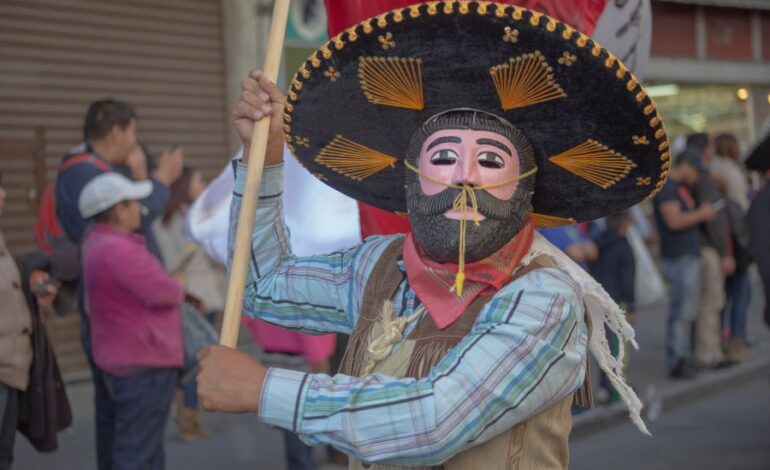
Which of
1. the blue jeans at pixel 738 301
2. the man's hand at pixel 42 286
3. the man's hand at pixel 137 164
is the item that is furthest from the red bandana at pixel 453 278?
the blue jeans at pixel 738 301

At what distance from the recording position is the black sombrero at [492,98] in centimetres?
223

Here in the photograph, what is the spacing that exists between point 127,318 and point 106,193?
58 centimetres

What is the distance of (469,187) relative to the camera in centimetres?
237

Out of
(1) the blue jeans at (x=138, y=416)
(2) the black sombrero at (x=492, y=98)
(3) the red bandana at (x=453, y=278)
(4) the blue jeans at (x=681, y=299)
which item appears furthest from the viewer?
(4) the blue jeans at (x=681, y=299)

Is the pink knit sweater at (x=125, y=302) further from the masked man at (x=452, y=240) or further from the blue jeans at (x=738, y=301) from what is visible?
the blue jeans at (x=738, y=301)

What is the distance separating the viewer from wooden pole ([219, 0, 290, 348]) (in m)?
2.36

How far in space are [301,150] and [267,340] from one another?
9.34ft

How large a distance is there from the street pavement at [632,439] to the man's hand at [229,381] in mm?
4208

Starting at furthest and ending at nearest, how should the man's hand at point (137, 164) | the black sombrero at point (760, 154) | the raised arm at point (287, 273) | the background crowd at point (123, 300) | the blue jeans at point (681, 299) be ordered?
1. the blue jeans at point (681, 299)
2. the black sombrero at point (760, 154)
3. the man's hand at point (137, 164)
4. the background crowd at point (123, 300)
5. the raised arm at point (287, 273)

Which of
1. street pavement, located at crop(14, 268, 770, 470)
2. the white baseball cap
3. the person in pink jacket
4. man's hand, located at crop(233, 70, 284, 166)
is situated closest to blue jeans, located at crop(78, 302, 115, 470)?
the person in pink jacket

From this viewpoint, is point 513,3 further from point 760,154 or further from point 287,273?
point 760,154

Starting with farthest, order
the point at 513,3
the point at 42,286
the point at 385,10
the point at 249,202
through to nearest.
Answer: the point at 42,286 < the point at 513,3 < the point at 385,10 < the point at 249,202

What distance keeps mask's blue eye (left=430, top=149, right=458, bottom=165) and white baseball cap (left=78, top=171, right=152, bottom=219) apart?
9.42 ft

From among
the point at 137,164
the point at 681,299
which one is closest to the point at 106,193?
the point at 137,164
